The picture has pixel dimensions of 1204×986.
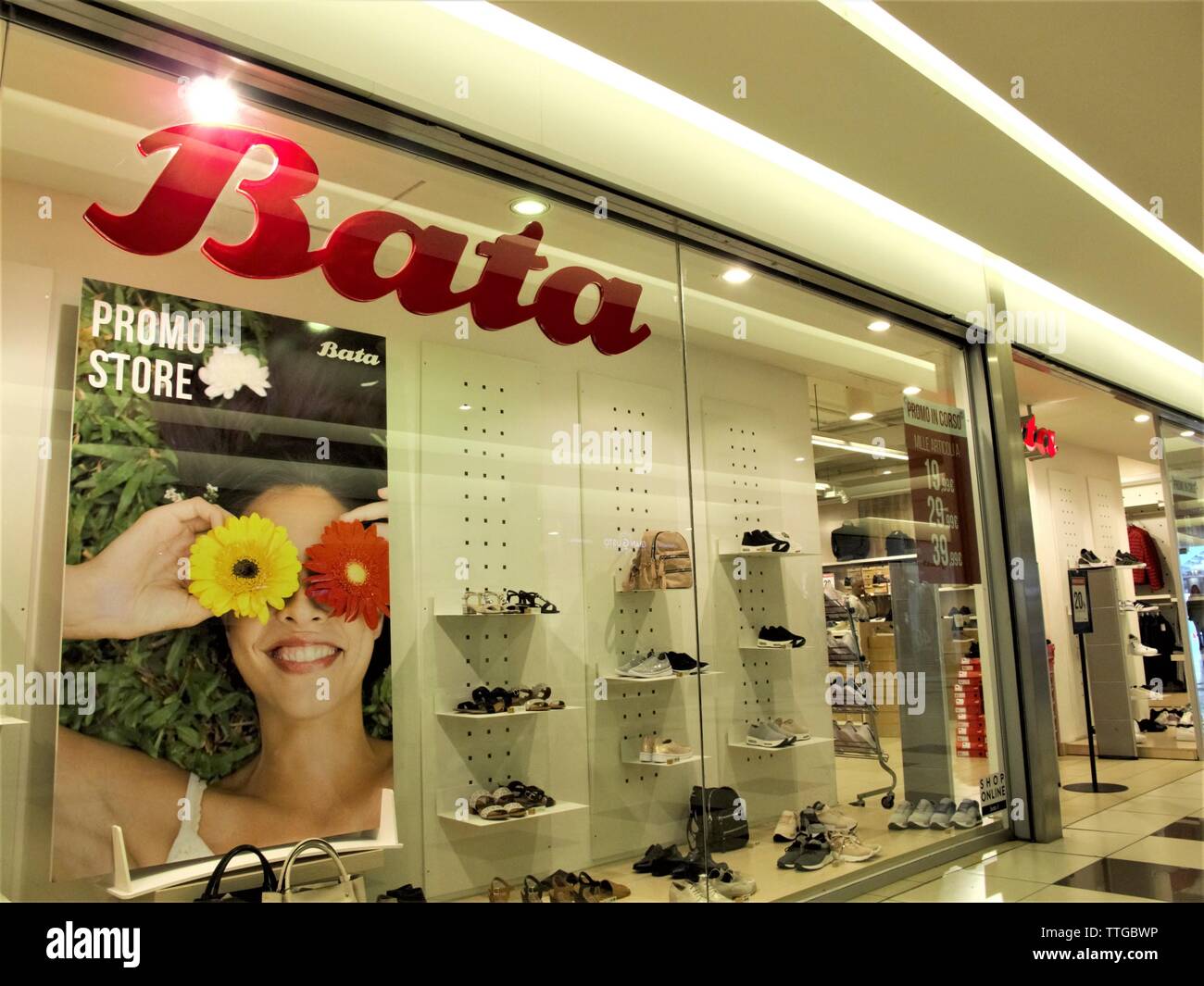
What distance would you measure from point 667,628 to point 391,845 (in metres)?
1.40

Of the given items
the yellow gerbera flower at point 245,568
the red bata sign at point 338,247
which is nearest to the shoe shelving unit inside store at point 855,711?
the red bata sign at point 338,247

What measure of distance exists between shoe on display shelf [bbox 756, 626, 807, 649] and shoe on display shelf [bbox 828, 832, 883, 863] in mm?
875

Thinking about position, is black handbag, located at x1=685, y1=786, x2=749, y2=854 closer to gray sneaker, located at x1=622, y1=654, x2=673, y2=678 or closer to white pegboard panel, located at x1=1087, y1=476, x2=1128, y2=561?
gray sneaker, located at x1=622, y1=654, x2=673, y2=678

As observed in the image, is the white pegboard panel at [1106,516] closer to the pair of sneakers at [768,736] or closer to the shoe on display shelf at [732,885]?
the pair of sneakers at [768,736]

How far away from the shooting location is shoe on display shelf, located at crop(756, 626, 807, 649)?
3.95 metres

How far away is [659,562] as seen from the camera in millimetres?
3752

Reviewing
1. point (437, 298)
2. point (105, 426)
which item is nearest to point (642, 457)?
point (437, 298)

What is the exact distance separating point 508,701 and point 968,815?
9.08 ft

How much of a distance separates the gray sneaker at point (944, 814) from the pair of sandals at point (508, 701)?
2.26 m

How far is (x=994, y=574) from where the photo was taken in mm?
5039

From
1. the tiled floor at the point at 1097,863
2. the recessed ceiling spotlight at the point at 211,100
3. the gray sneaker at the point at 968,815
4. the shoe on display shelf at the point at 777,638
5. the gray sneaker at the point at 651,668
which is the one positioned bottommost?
the tiled floor at the point at 1097,863

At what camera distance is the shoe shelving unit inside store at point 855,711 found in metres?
4.20

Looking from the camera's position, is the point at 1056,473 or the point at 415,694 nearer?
the point at 415,694
